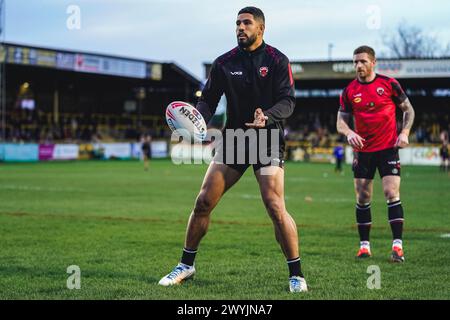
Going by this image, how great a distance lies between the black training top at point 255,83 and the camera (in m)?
6.95

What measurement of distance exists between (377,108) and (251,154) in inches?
125

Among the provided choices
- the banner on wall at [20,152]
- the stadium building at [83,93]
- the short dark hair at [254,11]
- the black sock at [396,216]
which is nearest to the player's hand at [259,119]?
the short dark hair at [254,11]

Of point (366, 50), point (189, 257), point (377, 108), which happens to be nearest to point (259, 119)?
point (189, 257)

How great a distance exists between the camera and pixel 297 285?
6816 mm

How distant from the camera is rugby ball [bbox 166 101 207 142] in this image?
6969 millimetres

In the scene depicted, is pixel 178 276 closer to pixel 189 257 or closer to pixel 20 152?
pixel 189 257

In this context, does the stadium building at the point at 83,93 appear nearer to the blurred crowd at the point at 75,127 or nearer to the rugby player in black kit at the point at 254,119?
the blurred crowd at the point at 75,127

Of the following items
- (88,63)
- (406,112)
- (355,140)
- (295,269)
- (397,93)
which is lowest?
(295,269)

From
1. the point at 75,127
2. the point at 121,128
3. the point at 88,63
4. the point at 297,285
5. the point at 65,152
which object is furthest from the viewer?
the point at 121,128

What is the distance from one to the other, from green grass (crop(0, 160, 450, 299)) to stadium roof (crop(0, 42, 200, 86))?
28953 mm

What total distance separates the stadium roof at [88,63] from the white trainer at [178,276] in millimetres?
37547

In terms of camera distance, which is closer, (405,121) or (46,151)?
(405,121)
